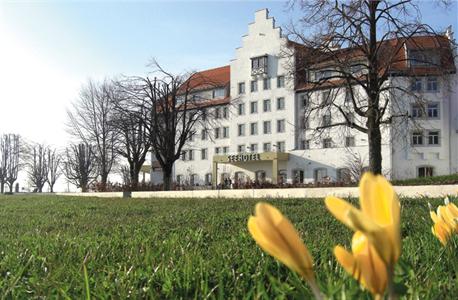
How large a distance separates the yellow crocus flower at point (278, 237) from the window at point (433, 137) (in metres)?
49.6

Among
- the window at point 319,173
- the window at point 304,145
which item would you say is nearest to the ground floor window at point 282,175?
the window at point 304,145

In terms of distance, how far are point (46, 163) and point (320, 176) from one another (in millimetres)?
53801

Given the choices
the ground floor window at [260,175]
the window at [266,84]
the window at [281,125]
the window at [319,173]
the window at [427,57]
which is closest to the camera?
the window at [427,57]

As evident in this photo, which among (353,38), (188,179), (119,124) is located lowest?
(188,179)

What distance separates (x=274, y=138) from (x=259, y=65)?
9170 millimetres

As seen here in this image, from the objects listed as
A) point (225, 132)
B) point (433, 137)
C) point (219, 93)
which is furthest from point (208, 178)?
point (433, 137)

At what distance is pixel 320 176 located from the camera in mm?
51469

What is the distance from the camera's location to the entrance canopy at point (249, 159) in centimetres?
5447

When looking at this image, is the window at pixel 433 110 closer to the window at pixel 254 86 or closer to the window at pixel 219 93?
the window at pixel 254 86

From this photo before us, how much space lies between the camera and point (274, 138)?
58.5 m

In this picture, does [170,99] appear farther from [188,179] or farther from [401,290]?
[401,290]

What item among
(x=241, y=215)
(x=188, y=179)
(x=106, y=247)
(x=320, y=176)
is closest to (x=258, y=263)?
(x=106, y=247)

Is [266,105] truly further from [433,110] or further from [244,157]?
[433,110]

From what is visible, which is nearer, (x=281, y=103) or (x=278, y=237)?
(x=278, y=237)
